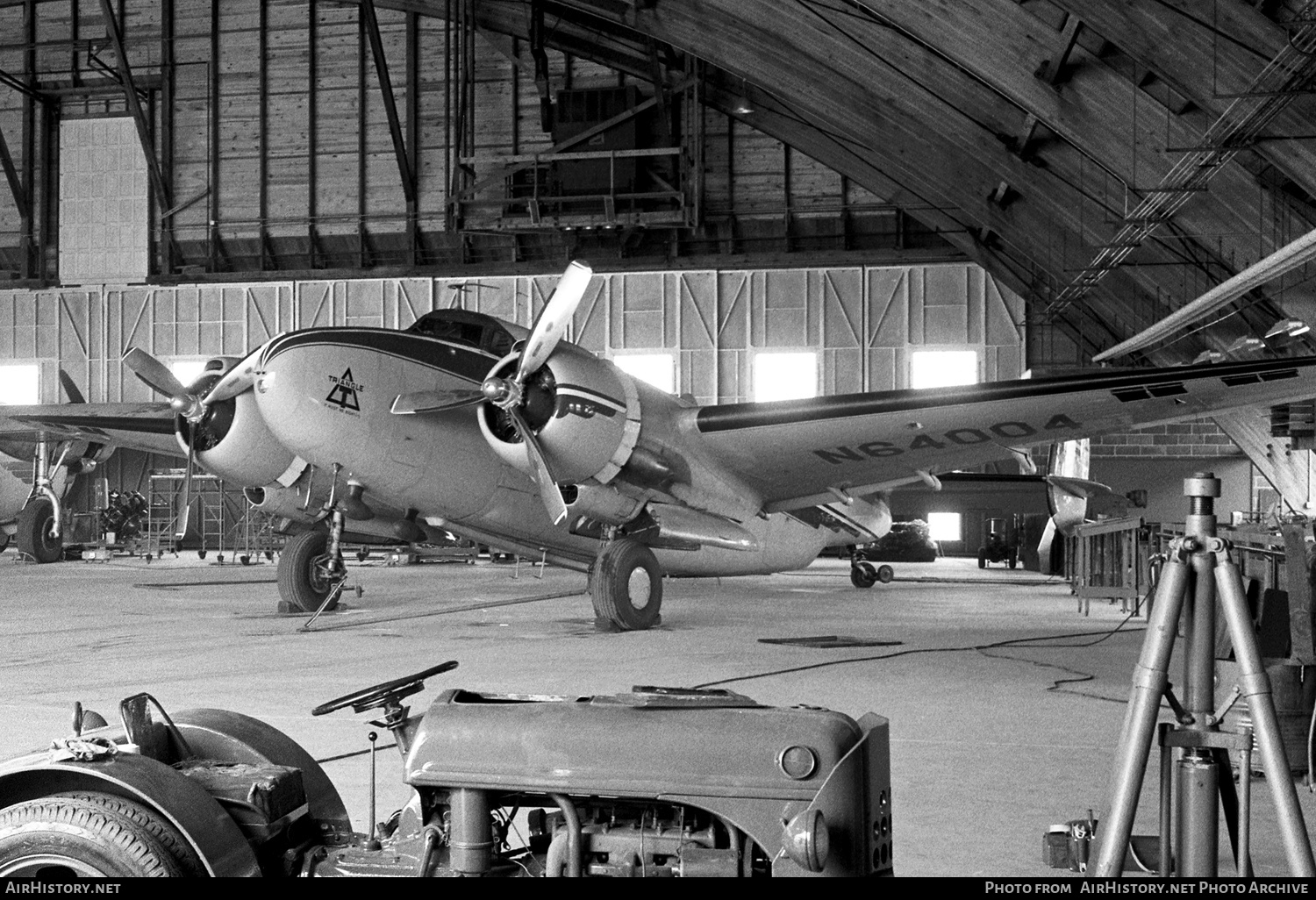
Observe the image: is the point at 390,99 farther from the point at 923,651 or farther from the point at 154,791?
the point at 154,791

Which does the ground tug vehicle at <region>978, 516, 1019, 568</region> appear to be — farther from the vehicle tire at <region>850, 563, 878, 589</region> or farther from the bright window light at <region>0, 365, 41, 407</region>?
the bright window light at <region>0, 365, 41, 407</region>

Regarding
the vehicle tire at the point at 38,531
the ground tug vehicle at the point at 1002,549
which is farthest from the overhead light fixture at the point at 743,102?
the vehicle tire at the point at 38,531

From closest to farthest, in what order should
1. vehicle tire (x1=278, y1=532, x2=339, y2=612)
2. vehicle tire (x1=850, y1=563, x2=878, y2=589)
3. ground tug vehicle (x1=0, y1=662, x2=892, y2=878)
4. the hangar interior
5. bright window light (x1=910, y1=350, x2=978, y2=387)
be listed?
ground tug vehicle (x1=0, y1=662, x2=892, y2=878), vehicle tire (x1=278, y1=532, x2=339, y2=612), vehicle tire (x1=850, y1=563, x2=878, y2=589), the hangar interior, bright window light (x1=910, y1=350, x2=978, y2=387)

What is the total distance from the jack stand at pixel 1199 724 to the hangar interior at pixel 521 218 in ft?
68.5

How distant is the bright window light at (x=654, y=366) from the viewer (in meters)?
36.2

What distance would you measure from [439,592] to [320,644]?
320 inches

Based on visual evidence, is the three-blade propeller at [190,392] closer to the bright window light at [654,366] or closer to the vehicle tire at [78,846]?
the vehicle tire at [78,846]

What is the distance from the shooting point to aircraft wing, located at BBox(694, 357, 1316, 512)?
43.4ft

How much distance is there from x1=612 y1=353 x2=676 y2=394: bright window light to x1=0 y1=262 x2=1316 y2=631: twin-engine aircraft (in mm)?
18441

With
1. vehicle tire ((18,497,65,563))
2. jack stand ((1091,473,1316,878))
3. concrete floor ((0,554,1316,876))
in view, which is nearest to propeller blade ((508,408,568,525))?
concrete floor ((0,554,1316,876))

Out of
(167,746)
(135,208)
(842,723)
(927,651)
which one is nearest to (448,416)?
(927,651)

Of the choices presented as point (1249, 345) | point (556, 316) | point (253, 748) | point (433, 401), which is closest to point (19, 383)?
point (433, 401)

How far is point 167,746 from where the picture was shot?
4621mm
